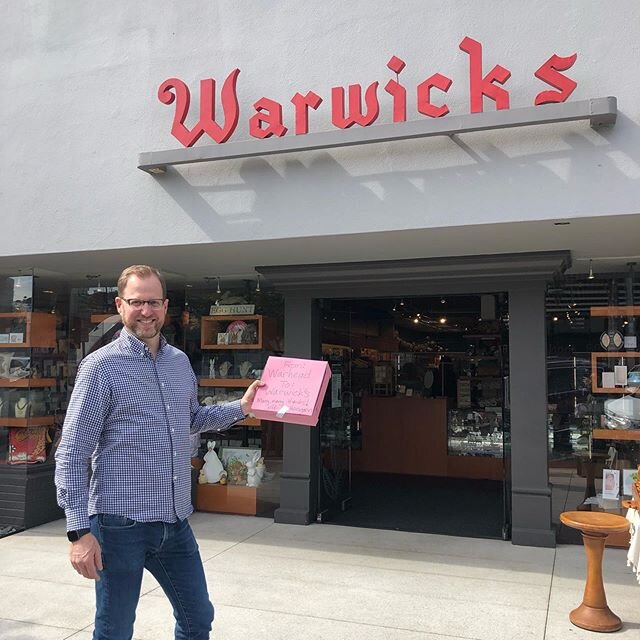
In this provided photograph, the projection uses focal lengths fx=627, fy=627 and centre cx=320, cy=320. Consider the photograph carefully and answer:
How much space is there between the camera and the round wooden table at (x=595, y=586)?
385 cm

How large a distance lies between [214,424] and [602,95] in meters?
3.32

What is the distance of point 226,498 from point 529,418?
11.1 feet

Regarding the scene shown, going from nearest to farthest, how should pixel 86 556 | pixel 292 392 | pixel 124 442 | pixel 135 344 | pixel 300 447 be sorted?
pixel 86 556 → pixel 124 442 → pixel 135 344 → pixel 292 392 → pixel 300 447

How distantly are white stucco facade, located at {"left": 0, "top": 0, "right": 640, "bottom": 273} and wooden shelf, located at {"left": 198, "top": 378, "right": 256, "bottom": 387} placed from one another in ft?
5.15

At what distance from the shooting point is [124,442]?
2.42m

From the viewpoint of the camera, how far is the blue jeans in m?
2.32

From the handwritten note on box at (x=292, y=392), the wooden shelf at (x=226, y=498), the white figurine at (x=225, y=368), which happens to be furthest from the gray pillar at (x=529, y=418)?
the handwritten note on box at (x=292, y=392)

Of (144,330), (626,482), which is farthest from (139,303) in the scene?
(626,482)

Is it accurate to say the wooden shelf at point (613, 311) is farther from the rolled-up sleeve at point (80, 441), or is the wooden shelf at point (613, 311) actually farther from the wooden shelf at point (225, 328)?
the rolled-up sleeve at point (80, 441)

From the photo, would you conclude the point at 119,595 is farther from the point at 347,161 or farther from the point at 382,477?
the point at 382,477

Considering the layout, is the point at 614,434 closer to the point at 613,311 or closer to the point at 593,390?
the point at 593,390

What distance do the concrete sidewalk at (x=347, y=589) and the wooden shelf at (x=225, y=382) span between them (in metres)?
1.67

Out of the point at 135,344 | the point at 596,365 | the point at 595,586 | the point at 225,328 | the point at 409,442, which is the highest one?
the point at 225,328

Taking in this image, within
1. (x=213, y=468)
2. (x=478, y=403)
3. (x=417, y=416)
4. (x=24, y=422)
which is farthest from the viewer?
(x=478, y=403)
